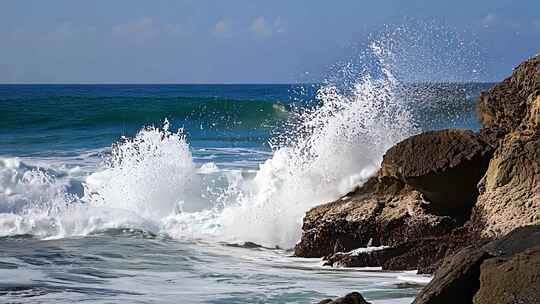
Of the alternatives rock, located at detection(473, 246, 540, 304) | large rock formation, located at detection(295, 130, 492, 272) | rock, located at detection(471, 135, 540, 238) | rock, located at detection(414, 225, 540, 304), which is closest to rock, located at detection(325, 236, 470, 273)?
large rock formation, located at detection(295, 130, 492, 272)

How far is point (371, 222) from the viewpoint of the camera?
28.5 feet

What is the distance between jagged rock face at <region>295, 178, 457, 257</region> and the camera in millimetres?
8445

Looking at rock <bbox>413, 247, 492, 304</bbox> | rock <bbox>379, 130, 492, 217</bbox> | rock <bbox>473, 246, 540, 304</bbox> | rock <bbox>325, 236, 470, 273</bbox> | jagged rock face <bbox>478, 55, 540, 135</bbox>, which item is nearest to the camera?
rock <bbox>473, 246, 540, 304</bbox>

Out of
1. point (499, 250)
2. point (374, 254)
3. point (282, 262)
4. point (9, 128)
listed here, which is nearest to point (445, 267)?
point (499, 250)

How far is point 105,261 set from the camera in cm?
916

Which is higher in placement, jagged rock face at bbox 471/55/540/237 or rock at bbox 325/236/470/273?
jagged rock face at bbox 471/55/540/237

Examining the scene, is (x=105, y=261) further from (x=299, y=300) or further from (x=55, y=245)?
(x=299, y=300)

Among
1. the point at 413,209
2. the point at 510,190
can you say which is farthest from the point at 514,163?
the point at 413,209

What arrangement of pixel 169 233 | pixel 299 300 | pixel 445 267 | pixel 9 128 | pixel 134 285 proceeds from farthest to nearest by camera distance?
pixel 9 128, pixel 169 233, pixel 134 285, pixel 299 300, pixel 445 267

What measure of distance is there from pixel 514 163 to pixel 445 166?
0.55m

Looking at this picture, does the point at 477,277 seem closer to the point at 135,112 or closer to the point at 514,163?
the point at 514,163

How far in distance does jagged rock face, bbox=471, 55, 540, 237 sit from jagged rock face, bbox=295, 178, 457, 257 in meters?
0.45

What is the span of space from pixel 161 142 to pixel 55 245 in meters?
3.70

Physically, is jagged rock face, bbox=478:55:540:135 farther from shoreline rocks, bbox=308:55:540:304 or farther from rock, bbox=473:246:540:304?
rock, bbox=473:246:540:304
